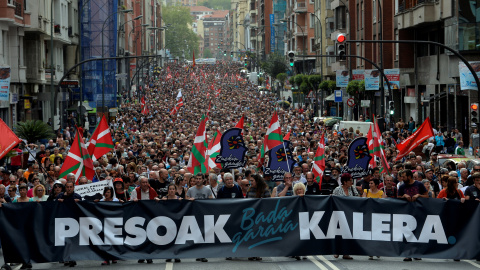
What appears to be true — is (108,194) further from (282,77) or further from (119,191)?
(282,77)

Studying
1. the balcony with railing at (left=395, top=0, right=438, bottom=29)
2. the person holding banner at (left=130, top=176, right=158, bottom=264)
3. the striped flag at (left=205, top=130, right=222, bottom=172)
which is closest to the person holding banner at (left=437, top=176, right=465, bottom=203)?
the person holding banner at (left=130, top=176, right=158, bottom=264)

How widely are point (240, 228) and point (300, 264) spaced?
40.5 inches

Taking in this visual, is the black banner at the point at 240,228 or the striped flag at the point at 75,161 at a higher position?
the striped flag at the point at 75,161

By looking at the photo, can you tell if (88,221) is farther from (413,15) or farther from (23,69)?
(413,15)

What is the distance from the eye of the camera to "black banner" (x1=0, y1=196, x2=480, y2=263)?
43.4 ft

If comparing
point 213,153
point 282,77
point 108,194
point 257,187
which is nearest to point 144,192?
point 108,194

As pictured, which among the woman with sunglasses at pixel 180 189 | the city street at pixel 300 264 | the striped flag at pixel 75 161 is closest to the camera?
the city street at pixel 300 264

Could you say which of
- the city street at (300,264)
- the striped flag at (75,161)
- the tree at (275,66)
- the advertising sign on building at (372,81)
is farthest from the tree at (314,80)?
the city street at (300,264)

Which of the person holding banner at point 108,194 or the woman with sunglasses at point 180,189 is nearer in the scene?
the person holding banner at point 108,194

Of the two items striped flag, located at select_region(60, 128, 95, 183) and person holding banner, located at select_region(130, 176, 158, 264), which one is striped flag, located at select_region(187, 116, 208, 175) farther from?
person holding banner, located at select_region(130, 176, 158, 264)

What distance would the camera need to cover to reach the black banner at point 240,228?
43.4 ft

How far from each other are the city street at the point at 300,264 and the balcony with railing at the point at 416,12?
28820 millimetres

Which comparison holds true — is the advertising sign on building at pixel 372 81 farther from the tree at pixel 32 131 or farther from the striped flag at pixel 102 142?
the striped flag at pixel 102 142

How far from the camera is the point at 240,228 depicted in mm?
13508
